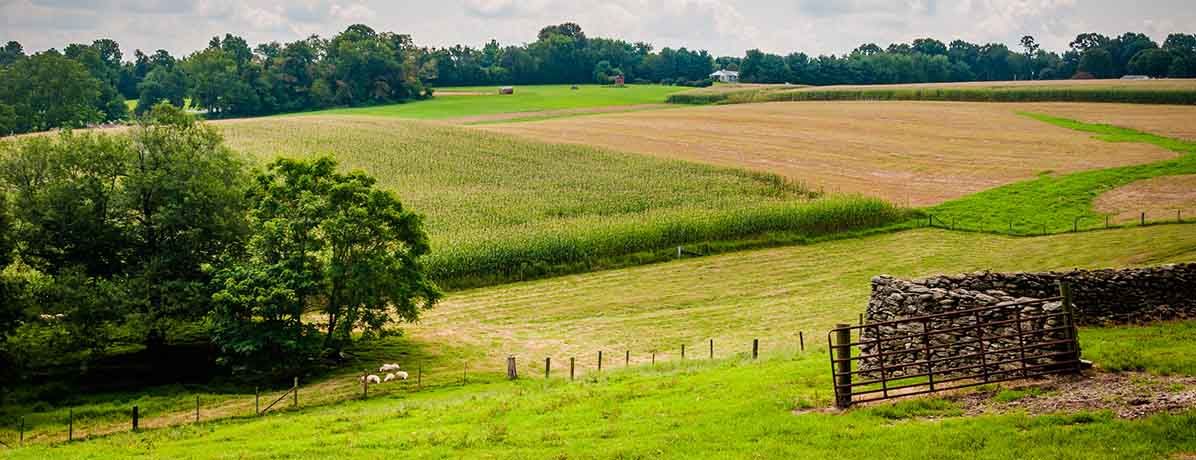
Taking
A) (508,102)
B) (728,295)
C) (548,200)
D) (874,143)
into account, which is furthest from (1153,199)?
(508,102)

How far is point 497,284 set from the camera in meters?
55.5

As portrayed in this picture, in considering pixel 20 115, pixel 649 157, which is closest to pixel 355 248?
pixel 649 157

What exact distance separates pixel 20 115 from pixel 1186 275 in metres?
127

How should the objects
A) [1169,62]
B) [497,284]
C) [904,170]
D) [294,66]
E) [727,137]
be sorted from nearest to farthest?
[497,284] → [904,170] → [727,137] → [294,66] → [1169,62]

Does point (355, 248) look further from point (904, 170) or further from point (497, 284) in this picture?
point (904, 170)

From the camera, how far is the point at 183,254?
42875 millimetres

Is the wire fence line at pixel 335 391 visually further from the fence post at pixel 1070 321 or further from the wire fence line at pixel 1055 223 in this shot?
the wire fence line at pixel 1055 223

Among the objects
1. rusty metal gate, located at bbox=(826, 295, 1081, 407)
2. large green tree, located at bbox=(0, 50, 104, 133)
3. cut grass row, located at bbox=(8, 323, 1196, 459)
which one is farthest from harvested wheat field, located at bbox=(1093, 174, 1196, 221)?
large green tree, located at bbox=(0, 50, 104, 133)

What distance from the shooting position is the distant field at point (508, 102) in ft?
485

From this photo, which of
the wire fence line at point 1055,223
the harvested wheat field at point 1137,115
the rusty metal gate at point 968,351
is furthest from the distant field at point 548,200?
the harvested wheat field at point 1137,115

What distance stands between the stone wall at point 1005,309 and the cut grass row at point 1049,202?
119 feet

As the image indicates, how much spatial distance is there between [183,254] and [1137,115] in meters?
101

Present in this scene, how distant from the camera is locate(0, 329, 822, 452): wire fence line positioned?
108ft

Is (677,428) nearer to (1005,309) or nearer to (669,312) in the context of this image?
(1005,309)
